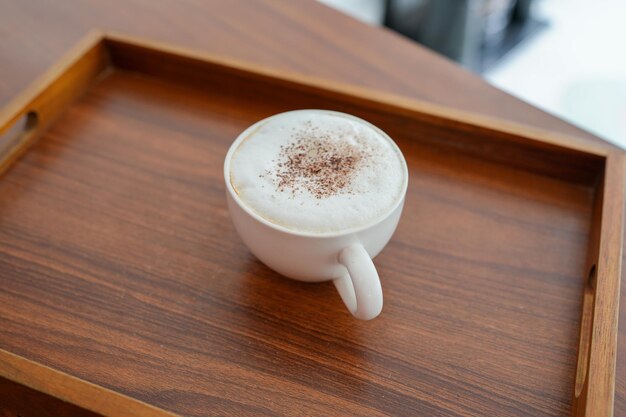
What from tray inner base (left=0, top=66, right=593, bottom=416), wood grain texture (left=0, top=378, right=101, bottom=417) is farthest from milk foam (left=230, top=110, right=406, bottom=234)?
wood grain texture (left=0, top=378, right=101, bottom=417)

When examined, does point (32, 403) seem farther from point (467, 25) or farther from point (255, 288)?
point (467, 25)

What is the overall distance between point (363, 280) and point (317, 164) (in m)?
0.13

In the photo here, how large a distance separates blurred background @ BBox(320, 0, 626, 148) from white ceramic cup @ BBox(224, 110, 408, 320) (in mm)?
1271

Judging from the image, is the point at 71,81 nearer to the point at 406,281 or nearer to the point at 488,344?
the point at 406,281

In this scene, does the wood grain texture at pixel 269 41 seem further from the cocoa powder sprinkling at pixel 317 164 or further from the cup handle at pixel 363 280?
the cup handle at pixel 363 280

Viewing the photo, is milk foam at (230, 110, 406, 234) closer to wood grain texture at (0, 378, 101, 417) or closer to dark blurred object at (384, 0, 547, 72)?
wood grain texture at (0, 378, 101, 417)

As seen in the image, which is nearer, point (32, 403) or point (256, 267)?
point (32, 403)

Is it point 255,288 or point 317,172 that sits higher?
point 317,172

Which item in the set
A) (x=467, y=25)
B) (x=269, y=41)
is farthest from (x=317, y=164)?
(x=467, y=25)

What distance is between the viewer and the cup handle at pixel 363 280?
0.55 metres

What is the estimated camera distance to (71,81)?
86 cm

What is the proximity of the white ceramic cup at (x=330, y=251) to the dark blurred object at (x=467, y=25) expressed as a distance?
3.93 feet

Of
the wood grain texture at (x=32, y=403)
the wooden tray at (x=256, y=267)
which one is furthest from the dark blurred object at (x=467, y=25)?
the wood grain texture at (x=32, y=403)

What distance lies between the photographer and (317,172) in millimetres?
620
